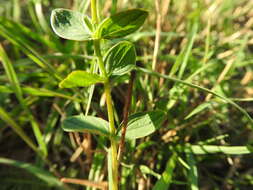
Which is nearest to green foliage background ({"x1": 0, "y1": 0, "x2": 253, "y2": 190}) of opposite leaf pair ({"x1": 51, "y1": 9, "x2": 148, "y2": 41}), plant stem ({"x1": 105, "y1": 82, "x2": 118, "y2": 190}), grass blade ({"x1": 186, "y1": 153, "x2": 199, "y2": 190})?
grass blade ({"x1": 186, "y1": 153, "x2": 199, "y2": 190})

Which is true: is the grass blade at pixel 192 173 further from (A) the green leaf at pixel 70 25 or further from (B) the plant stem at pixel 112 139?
(A) the green leaf at pixel 70 25

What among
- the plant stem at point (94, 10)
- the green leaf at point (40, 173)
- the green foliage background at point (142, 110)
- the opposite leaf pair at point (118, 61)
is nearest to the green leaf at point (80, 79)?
the opposite leaf pair at point (118, 61)

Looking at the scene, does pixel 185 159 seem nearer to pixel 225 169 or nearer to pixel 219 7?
pixel 225 169

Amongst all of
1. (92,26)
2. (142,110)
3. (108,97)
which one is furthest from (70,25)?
(142,110)

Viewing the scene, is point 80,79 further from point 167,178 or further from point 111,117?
point 167,178

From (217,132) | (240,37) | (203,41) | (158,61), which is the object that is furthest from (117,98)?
(240,37)

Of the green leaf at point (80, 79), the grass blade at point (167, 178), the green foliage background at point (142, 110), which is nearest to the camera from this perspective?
the green leaf at point (80, 79)
